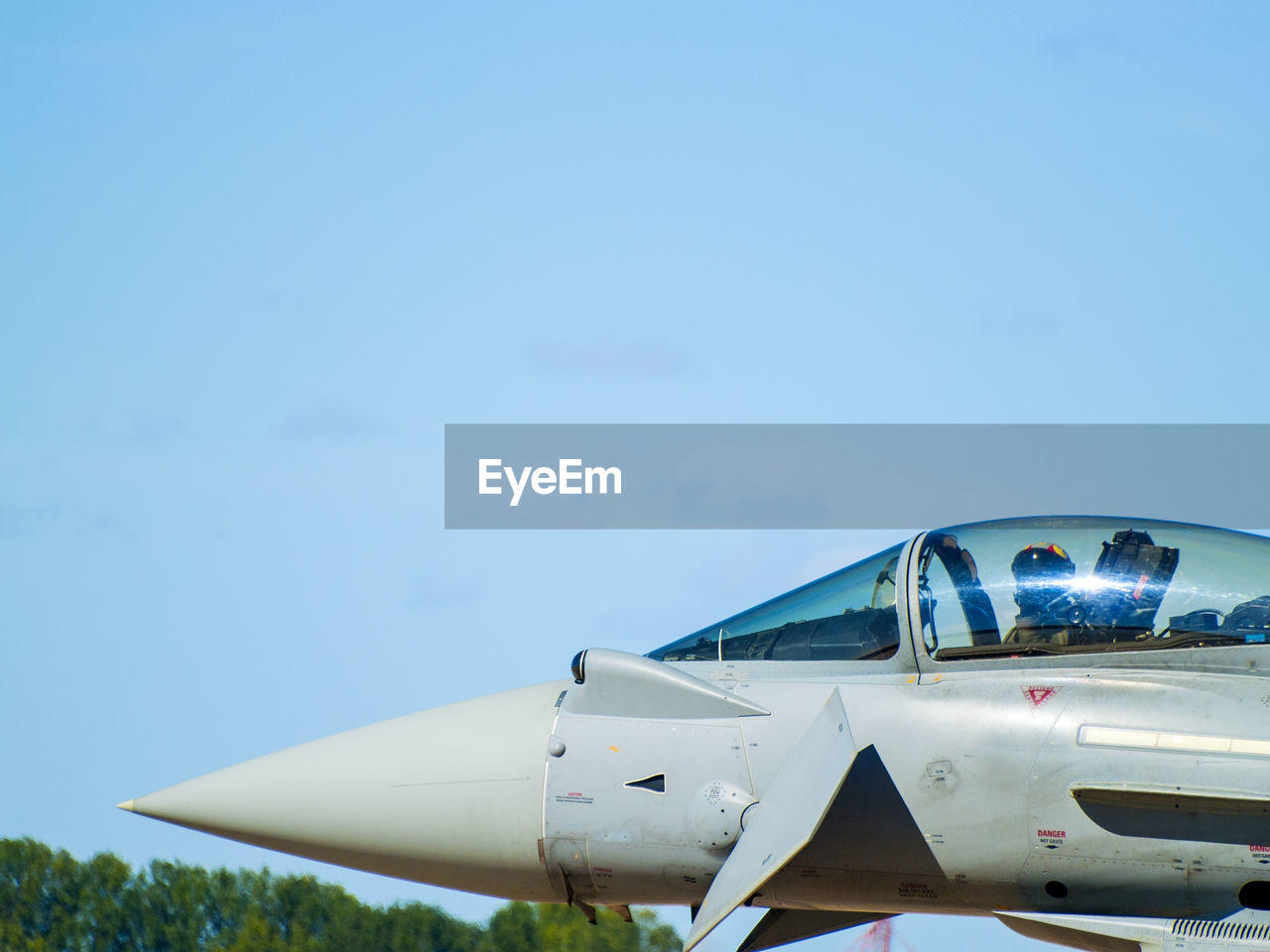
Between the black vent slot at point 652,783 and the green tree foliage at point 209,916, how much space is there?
88.3 ft

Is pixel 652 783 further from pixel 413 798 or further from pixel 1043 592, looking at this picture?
pixel 1043 592

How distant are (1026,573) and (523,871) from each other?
3.64 meters

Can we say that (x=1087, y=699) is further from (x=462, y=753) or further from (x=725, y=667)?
(x=462, y=753)

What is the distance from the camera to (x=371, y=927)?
3844 cm

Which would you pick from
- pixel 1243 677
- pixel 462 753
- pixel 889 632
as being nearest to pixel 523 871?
pixel 462 753

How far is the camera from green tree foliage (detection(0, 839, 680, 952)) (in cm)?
3716

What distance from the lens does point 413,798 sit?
409 inches

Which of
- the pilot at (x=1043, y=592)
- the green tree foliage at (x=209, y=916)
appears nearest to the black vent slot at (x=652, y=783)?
the pilot at (x=1043, y=592)

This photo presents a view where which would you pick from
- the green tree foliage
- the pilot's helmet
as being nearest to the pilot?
the pilot's helmet

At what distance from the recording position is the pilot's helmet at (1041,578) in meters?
9.95

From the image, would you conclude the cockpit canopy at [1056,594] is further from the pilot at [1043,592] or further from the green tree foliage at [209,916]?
the green tree foliage at [209,916]

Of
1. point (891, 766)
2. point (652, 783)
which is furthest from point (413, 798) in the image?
point (891, 766)

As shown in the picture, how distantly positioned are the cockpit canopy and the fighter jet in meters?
0.02

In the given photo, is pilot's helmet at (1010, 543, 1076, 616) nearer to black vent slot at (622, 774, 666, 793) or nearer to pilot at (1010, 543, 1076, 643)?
pilot at (1010, 543, 1076, 643)
